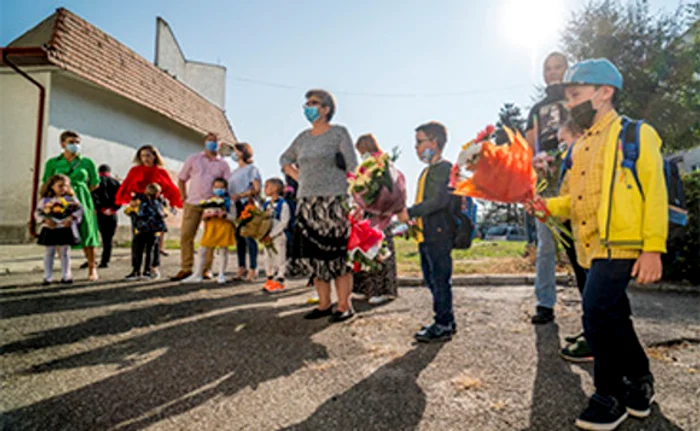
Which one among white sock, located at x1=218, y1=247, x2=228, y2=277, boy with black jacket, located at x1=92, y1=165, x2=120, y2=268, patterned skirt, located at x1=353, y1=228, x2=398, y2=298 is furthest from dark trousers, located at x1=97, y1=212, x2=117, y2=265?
patterned skirt, located at x1=353, y1=228, x2=398, y2=298

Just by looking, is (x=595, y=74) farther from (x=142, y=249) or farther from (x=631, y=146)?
(x=142, y=249)

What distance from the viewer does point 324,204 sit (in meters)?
4.02

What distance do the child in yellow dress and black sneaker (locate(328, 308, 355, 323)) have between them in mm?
2733

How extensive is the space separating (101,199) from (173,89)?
1063 cm

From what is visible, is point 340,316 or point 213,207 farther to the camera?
point 213,207

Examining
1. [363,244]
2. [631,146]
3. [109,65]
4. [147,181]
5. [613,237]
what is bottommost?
[363,244]

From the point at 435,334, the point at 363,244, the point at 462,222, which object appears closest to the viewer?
the point at 435,334

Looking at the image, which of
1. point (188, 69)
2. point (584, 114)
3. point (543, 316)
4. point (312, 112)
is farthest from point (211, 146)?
point (188, 69)

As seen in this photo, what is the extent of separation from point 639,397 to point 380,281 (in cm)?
323

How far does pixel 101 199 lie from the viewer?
779cm

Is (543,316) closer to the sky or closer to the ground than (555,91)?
closer to the ground

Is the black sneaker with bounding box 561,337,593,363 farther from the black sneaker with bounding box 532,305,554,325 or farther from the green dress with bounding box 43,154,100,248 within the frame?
the green dress with bounding box 43,154,100,248

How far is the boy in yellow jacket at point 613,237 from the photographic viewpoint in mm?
1967

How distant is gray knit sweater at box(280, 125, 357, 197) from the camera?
13.2 ft
